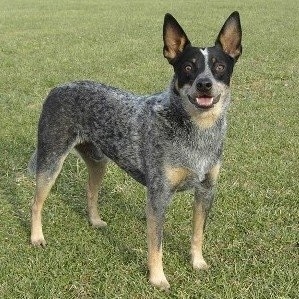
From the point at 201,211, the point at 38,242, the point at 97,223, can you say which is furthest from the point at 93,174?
the point at 201,211

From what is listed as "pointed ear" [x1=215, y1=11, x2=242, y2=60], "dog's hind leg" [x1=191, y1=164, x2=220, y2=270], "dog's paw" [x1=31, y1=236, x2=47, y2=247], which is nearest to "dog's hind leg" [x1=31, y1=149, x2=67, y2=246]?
"dog's paw" [x1=31, y1=236, x2=47, y2=247]

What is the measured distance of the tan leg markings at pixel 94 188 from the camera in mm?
6227

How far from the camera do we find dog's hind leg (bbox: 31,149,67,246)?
5.70m

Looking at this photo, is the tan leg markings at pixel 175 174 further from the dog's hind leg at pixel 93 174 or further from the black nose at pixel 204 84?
the dog's hind leg at pixel 93 174

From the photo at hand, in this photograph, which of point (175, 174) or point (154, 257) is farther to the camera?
point (154, 257)

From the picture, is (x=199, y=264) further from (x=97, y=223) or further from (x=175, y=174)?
(x=97, y=223)

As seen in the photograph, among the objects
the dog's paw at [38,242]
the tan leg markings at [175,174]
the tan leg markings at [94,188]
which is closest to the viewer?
the tan leg markings at [175,174]

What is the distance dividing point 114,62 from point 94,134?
36.6ft

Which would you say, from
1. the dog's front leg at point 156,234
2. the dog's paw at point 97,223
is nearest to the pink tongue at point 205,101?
the dog's front leg at point 156,234

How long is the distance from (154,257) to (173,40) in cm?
218

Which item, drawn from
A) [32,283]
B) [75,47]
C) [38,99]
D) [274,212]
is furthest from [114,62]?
[32,283]

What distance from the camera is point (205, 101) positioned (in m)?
4.60

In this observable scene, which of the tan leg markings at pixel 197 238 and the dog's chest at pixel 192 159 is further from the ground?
the dog's chest at pixel 192 159

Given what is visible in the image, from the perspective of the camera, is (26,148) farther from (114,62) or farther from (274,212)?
(114,62)
